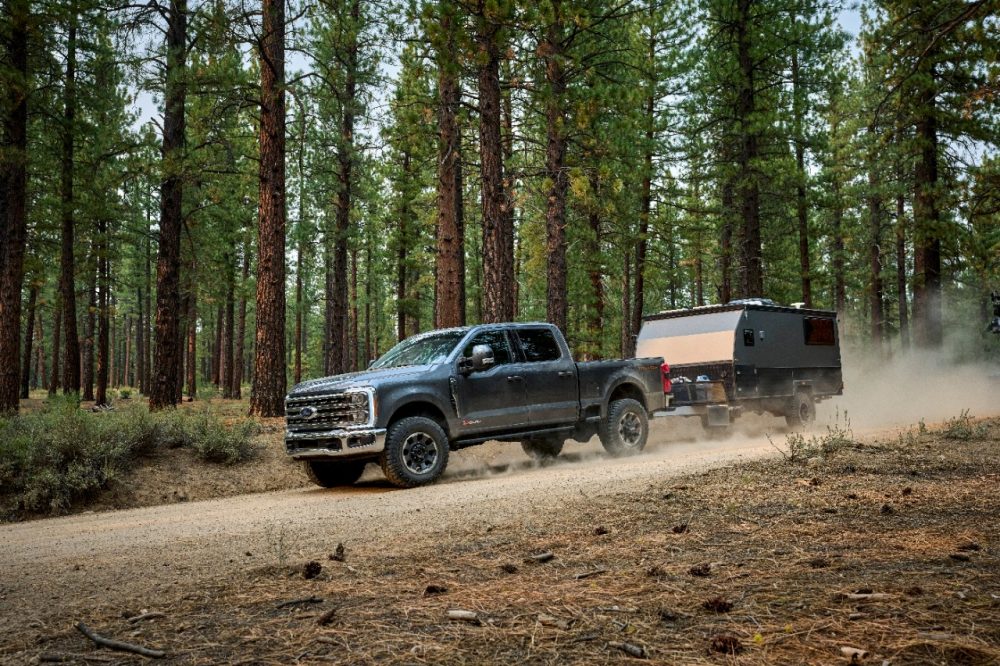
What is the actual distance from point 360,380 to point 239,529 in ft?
11.0

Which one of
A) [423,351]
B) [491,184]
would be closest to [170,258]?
[491,184]

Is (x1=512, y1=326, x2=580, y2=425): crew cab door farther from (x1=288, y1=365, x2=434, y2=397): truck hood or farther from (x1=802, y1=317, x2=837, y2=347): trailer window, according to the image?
(x1=802, y1=317, x2=837, y2=347): trailer window

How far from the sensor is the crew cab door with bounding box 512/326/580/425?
11.6 metres

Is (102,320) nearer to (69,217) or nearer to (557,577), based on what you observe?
(69,217)

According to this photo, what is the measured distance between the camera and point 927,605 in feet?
11.5

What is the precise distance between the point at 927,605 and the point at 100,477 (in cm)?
962

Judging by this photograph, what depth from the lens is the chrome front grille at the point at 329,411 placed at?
972cm

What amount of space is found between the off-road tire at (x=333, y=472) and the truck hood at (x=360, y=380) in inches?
42.3

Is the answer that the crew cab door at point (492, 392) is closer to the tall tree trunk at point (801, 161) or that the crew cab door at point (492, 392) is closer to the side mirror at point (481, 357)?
the side mirror at point (481, 357)

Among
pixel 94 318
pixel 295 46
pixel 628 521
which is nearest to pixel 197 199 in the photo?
pixel 295 46

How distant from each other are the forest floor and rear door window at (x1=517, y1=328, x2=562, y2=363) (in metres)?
3.92

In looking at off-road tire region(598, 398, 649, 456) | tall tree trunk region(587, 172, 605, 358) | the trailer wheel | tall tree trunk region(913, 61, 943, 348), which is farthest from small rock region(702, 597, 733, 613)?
tall tree trunk region(587, 172, 605, 358)

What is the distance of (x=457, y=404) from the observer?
1062cm

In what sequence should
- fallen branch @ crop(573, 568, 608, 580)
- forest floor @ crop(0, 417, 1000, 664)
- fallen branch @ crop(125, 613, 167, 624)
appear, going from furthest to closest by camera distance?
fallen branch @ crop(573, 568, 608, 580) → fallen branch @ crop(125, 613, 167, 624) → forest floor @ crop(0, 417, 1000, 664)
